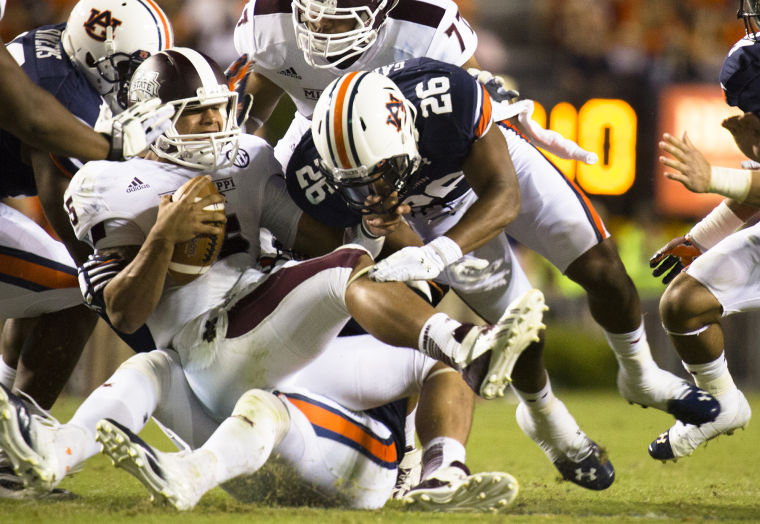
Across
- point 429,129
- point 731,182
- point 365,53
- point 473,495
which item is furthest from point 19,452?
point 731,182

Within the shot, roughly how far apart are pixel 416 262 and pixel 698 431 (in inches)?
55.5

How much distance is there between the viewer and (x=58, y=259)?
3.69 meters

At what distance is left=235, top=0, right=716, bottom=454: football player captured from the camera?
362cm

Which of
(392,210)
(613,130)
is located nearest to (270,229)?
(392,210)

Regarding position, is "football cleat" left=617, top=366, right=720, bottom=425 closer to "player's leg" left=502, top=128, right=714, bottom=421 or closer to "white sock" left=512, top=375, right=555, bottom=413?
"player's leg" left=502, top=128, right=714, bottom=421

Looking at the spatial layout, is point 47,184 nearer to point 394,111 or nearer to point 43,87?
point 43,87

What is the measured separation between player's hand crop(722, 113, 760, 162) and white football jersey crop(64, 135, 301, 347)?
154cm

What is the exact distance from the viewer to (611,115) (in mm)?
8195

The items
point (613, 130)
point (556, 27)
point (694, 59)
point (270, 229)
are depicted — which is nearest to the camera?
point (270, 229)

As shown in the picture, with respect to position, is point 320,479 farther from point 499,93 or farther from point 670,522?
point 499,93

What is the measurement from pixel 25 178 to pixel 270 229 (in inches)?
41.4

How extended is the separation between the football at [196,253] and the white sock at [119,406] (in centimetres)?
32

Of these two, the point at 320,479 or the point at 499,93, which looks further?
the point at 499,93

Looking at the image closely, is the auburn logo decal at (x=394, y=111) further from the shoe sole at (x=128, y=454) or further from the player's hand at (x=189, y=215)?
the shoe sole at (x=128, y=454)
